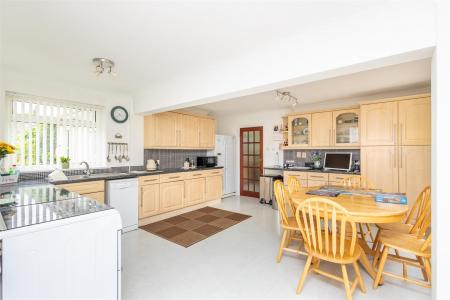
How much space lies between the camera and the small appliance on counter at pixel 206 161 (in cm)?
536

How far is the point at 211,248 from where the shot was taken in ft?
9.25

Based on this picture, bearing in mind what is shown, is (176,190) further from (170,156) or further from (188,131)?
(188,131)

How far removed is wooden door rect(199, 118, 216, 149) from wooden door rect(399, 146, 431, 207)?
3914 millimetres

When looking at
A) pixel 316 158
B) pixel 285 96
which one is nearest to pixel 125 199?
pixel 285 96

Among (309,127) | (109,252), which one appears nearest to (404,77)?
(309,127)

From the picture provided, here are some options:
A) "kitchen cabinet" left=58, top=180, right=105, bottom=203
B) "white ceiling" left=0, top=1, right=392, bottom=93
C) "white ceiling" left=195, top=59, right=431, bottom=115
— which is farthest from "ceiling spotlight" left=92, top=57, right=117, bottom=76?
"white ceiling" left=195, top=59, right=431, bottom=115

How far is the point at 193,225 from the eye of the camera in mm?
3662

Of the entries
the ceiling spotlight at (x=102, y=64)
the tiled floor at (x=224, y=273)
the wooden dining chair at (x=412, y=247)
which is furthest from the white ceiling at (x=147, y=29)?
the tiled floor at (x=224, y=273)

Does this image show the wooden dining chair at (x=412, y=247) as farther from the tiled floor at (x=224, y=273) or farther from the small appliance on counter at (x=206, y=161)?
the small appliance on counter at (x=206, y=161)

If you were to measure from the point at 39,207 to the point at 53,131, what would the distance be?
234 cm

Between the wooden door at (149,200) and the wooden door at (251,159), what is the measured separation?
2.85 metres

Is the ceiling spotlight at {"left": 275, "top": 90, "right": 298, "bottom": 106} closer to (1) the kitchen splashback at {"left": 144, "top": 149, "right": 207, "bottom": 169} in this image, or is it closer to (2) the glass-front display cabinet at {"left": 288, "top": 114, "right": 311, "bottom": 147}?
(2) the glass-front display cabinet at {"left": 288, "top": 114, "right": 311, "bottom": 147}
